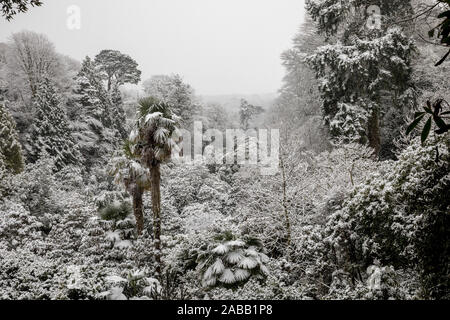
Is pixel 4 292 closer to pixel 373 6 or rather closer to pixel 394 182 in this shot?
pixel 394 182

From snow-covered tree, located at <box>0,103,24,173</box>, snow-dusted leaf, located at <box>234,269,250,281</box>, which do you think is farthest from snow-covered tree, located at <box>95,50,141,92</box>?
snow-dusted leaf, located at <box>234,269,250,281</box>

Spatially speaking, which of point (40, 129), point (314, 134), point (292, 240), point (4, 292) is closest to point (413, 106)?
point (314, 134)

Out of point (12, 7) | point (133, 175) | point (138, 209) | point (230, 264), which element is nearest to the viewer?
point (12, 7)

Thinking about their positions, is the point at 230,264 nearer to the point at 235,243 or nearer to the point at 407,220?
the point at 235,243

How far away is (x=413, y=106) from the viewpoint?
1633cm

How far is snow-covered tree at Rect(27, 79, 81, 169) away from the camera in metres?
25.3

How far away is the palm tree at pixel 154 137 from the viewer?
40.0 feet

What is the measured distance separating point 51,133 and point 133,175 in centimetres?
1570

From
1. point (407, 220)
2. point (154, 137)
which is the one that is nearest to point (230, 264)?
point (407, 220)

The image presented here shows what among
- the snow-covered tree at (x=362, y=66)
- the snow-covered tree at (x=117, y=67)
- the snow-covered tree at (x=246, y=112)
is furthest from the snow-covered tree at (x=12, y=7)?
the snow-covered tree at (x=246, y=112)

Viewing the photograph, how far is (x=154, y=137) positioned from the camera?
12.3 metres

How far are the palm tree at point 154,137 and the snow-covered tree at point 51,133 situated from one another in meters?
15.0

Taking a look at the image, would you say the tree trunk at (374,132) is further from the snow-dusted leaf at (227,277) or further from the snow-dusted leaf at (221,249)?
the snow-dusted leaf at (227,277)

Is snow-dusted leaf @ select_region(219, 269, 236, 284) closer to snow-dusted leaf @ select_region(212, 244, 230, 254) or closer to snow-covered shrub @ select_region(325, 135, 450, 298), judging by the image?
snow-dusted leaf @ select_region(212, 244, 230, 254)
